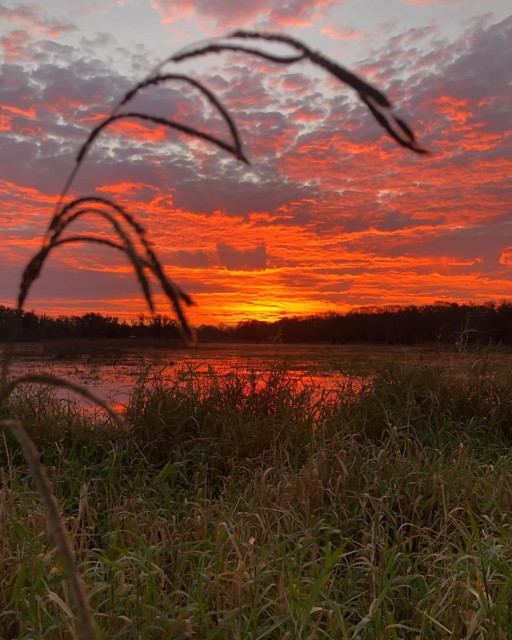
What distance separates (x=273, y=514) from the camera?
3.75 meters

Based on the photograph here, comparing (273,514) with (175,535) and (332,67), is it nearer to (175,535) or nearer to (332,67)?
(175,535)

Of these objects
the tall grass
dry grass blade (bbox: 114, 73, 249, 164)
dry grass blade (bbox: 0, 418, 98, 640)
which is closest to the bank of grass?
the tall grass

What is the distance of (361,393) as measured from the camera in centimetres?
621

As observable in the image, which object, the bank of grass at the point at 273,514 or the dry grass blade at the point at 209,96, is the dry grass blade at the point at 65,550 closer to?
the dry grass blade at the point at 209,96

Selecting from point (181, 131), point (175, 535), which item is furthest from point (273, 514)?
point (181, 131)

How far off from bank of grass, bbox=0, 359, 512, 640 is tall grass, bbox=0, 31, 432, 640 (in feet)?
0.06

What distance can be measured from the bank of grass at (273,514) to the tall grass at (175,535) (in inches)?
0.8

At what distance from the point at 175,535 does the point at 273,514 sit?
62 cm

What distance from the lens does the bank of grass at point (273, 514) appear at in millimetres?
2600

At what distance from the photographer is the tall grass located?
0.60 m

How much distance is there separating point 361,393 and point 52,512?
5865 millimetres

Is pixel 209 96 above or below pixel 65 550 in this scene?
above

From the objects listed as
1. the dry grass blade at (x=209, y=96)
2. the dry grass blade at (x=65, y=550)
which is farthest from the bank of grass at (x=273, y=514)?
the dry grass blade at (x=209, y=96)

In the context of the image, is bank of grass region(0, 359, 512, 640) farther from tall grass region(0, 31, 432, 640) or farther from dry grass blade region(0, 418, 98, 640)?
dry grass blade region(0, 418, 98, 640)
